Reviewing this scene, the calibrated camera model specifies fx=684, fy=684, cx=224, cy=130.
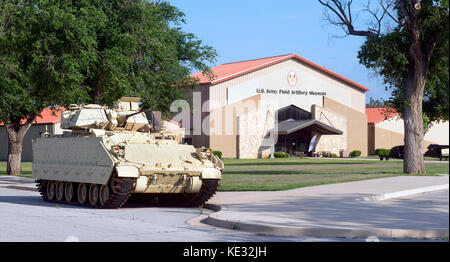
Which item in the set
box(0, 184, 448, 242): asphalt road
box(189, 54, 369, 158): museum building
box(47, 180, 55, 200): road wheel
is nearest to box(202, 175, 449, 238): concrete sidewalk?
box(0, 184, 448, 242): asphalt road

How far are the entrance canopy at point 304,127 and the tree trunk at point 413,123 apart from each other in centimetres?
3522

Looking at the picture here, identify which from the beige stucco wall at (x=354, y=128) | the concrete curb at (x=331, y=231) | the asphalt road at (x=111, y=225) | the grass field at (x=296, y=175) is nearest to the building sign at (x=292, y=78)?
the beige stucco wall at (x=354, y=128)

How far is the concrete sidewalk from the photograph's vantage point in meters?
11.3

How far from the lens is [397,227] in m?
11.3

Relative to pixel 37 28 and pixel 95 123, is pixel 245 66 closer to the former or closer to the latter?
pixel 37 28

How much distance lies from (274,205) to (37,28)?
1276 cm

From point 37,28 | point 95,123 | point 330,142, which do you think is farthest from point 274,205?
point 330,142

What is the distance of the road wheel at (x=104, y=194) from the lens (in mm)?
16688

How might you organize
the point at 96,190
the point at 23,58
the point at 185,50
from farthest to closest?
the point at 185,50
the point at 23,58
the point at 96,190

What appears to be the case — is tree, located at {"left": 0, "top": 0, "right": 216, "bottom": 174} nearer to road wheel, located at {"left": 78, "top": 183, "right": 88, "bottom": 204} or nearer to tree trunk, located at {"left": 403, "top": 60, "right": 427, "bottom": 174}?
road wheel, located at {"left": 78, "top": 183, "right": 88, "bottom": 204}

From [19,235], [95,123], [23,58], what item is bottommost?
[19,235]

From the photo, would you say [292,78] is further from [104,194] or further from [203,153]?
[104,194]

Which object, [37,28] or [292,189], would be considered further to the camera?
[37,28]

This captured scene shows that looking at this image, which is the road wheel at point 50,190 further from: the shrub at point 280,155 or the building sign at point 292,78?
the building sign at point 292,78
